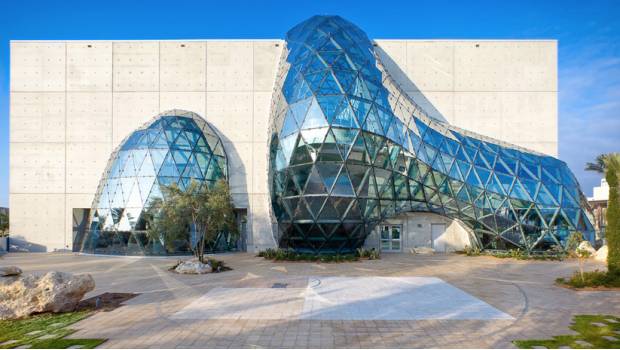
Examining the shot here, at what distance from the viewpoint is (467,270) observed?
16.5 m

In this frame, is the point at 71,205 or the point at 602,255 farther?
the point at 71,205

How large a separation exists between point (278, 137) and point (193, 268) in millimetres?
9425

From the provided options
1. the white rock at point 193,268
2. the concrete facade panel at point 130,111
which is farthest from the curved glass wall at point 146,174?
the white rock at point 193,268

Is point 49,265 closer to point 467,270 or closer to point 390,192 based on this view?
point 390,192

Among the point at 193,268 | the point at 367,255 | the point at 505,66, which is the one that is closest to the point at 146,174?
the point at 193,268

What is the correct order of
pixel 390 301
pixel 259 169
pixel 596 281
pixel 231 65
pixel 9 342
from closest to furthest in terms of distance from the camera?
pixel 9 342
pixel 390 301
pixel 596 281
pixel 259 169
pixel 231 65

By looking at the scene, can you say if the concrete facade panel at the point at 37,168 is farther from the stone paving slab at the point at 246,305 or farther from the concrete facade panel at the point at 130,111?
the stone paving slab at the point at 246,305

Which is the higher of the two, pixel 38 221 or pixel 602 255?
pixel 38 221

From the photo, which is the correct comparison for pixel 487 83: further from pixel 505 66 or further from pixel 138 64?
pixel 138 64

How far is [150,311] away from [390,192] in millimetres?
15226

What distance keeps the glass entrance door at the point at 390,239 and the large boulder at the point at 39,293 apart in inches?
770

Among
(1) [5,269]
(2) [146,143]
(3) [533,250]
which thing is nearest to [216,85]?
(2) [146,143]

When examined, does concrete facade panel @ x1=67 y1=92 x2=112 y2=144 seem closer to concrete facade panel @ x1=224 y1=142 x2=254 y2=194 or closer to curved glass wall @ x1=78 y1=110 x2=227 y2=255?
curved glass wall @ x1=78 y1=110 x2=227 y2=255

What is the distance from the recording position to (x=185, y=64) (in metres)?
26.1
